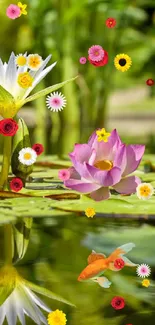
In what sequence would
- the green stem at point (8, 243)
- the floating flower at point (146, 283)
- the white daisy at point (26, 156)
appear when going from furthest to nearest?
the white daisy at point (26, 156), the green stem at point (8, 243), the floating flower at point (146, 283)

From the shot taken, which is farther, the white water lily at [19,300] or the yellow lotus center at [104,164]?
the yellow lotus center at [104,164]

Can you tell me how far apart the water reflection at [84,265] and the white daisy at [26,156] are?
0.60 ft

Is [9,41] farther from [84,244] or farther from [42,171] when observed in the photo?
[84,244]

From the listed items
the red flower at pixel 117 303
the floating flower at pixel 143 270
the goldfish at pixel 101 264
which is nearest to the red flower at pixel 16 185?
the goldfish at pixel 101 264

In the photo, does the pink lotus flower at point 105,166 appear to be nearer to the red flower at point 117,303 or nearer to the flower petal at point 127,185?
the flower petal at point 127,185

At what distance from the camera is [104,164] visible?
1331mm

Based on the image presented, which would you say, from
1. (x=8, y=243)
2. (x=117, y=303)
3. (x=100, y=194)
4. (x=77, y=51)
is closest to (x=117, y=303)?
(x=117, y=303)

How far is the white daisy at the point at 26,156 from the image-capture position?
1401mm

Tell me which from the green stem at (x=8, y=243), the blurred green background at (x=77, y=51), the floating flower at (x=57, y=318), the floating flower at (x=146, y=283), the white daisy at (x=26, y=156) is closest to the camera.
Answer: the floating flower at (x=57, y=318)

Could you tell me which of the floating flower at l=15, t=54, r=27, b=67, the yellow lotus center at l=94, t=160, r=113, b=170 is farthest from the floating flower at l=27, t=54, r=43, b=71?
the yellow lotus center at l=94, t=160, r=113, b=170

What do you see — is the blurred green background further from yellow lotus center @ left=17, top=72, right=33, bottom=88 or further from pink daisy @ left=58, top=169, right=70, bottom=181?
yellow lotus center @ left=17, top=72, right=33, bottom=88

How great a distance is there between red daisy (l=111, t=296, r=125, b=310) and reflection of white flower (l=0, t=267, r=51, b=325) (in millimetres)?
76

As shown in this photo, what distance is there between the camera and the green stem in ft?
3.36

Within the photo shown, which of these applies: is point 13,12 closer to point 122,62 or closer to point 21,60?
point 21,60
